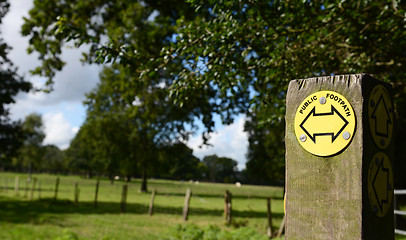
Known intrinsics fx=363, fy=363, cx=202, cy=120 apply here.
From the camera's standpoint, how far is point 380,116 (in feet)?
5.96

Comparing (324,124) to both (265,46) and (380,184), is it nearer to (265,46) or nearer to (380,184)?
(380,184)

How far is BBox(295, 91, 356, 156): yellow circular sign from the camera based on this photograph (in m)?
1.71

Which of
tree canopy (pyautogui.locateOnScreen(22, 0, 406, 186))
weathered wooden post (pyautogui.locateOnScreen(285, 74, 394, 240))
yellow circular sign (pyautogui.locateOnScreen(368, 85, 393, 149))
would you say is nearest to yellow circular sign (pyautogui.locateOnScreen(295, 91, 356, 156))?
weathered wooden post (pyautogui.locateOnScreen(285, 74, 394, 240))

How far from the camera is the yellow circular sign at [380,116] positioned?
175cm

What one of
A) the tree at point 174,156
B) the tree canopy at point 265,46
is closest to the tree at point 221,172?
the tree at point 174,156

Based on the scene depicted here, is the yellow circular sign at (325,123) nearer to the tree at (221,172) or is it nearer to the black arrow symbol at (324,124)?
the black arrow symbol at (324,124)

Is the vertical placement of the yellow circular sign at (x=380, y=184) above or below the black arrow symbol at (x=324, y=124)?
below

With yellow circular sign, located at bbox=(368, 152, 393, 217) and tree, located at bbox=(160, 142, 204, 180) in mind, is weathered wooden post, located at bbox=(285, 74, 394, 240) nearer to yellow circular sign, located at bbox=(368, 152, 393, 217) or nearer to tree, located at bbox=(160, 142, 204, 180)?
yellow circular sign, located at bbox=(368, 152, 393, 217)

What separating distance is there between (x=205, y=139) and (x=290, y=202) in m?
12.0

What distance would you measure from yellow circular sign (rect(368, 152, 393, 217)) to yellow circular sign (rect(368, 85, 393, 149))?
0.08 meters

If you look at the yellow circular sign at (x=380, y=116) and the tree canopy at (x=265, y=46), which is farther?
the tree canopy at (x=265, y=46)

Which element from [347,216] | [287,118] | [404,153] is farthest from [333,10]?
[404,153]

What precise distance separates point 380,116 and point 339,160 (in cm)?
34

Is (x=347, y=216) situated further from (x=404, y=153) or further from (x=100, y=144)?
(x=100, y=144)
